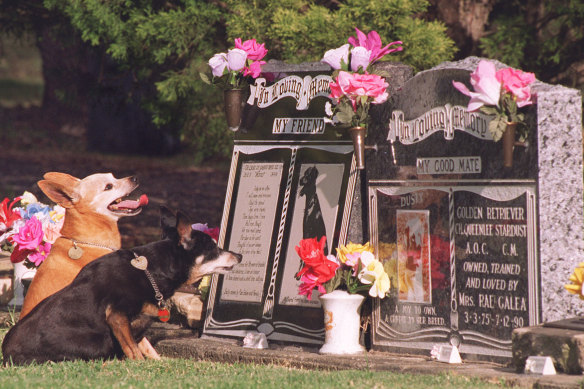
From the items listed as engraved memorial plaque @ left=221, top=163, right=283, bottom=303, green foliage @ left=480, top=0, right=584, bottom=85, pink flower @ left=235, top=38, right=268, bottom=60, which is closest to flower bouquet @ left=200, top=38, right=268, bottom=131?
pink flower @ left=235, top=38, right=268, bottom=60

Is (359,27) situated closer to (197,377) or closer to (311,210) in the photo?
(311,210)

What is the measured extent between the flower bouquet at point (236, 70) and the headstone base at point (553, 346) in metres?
3.29

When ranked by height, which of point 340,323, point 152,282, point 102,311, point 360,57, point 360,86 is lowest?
point 102,311

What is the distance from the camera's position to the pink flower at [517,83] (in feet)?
19.7

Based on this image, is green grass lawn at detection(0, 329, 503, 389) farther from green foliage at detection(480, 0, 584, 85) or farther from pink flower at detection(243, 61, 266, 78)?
green foliage at detection(480, 0, 584, 85)

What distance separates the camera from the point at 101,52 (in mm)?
12578

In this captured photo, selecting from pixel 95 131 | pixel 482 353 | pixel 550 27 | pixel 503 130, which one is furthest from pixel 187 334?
pixel 95 131

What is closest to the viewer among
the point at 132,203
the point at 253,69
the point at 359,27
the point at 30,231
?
the point at 132,203

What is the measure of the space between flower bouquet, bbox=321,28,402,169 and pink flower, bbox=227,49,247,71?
0.90 metres

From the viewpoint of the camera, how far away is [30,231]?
27.9ft

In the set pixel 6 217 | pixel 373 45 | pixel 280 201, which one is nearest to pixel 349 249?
pixel 280 201

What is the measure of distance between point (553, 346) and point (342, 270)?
6.06 ft

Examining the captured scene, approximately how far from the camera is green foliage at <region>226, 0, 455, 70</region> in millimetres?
9711

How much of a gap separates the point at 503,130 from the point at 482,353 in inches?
63.5
